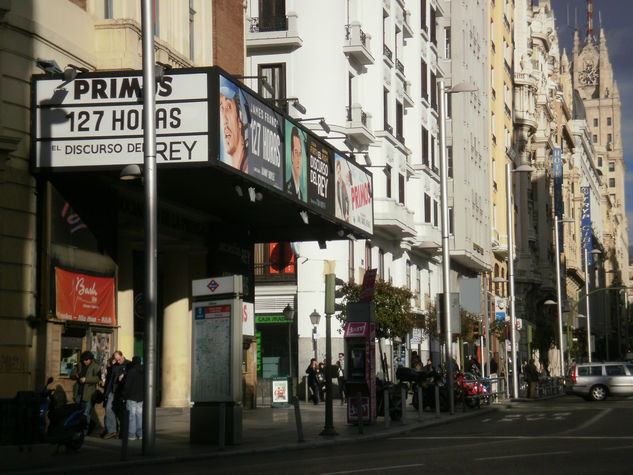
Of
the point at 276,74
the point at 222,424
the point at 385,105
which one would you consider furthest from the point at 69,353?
the point at 385,105

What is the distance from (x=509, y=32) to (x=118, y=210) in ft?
211

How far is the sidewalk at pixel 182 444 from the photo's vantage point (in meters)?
16.8

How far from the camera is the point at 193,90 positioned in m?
22.5

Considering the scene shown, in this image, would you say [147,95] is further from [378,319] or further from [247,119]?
[378,319]

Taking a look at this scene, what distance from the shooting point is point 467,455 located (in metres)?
17.0

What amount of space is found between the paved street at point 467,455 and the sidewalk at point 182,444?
0.46 meters

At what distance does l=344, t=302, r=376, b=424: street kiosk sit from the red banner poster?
570cm

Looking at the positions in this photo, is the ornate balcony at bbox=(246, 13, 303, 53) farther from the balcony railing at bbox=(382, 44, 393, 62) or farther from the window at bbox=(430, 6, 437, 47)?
the window at bbox=(430, 6, 437, 47)

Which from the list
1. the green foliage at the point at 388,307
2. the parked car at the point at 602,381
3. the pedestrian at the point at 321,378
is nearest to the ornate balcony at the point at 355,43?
the green foliage at the point at 388,307

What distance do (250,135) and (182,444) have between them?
7.04m

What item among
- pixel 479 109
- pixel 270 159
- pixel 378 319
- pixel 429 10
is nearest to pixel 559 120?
pixel 479 109

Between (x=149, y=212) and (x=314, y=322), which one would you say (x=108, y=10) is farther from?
(x=314, y=322)

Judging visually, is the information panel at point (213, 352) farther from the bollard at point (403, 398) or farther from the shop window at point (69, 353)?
the bollard at point (403, 398)

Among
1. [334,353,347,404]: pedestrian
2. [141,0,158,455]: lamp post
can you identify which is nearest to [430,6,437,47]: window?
[334,353,347,404]: pedestrian
